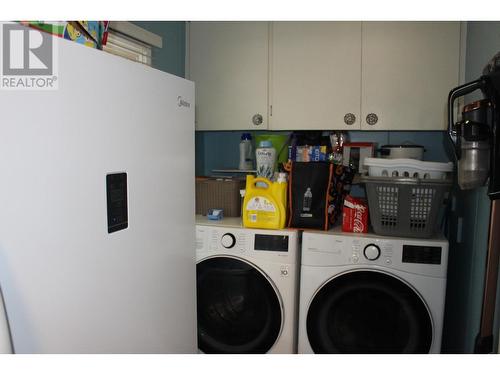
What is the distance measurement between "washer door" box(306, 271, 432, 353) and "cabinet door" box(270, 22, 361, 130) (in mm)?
884

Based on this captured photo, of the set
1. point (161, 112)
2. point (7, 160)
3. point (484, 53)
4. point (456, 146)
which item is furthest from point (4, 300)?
point (484, 53)

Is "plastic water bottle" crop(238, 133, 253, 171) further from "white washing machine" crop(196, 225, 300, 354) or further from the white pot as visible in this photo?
the white pot

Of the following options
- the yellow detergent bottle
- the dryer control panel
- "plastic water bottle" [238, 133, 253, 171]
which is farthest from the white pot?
"plastic water bottle" [238, 133, 253, 171]

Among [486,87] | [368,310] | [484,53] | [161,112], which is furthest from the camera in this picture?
[368,310]

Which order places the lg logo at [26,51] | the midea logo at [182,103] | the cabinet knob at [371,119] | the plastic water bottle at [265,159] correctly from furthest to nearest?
the plastic water bottle at [265,159] < the cabinet knob at [371,119] < the midea logo at [182,103] < the lg logo at [26,51]

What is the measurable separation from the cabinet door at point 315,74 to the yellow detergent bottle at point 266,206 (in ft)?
1.67

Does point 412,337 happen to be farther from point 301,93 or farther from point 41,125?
point 41,125

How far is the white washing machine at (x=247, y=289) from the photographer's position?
6.30 feet

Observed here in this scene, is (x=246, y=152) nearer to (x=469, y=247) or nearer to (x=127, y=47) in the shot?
(x=127, y=47)

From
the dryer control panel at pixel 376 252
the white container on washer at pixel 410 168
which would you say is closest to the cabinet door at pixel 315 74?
the white container on washer at pixel 410 168

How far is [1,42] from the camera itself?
2.78ft

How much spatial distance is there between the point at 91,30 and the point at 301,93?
1272 millimetres

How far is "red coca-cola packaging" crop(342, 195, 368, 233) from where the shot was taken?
190cm

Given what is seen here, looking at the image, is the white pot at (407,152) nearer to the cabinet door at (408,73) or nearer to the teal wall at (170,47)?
the cabinet door at (408,73)
